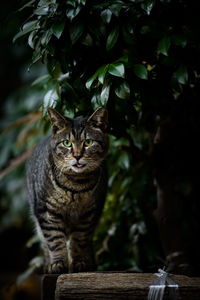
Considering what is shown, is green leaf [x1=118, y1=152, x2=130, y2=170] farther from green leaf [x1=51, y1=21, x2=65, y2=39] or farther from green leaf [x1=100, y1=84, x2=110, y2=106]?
green leaf [x1=51, y1=21, x2=65, y2=39]

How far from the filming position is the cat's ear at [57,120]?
205 cm

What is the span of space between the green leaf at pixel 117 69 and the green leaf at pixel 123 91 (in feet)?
0.32

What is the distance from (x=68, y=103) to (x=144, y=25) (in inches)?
21.6

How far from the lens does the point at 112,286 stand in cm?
171

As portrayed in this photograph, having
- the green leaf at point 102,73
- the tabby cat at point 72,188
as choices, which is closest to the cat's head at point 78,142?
the tabby cat at point 72,188

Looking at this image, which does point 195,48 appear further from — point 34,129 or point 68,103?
point 34,129

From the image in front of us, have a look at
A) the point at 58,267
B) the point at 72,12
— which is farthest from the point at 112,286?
the point at 72,12

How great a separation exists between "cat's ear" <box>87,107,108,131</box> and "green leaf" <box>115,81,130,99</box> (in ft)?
0.46

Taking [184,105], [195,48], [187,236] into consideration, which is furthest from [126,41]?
[187,236]

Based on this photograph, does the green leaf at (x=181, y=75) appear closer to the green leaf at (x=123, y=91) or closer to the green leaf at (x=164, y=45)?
the green leaf at (x=164, y=45)

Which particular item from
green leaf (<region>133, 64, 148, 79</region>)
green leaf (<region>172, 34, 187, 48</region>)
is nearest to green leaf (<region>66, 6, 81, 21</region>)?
green leaf (<region>133, 64, 148, 79</region>)

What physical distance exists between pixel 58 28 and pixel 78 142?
57cm

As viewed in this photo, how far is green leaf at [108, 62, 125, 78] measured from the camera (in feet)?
5.88

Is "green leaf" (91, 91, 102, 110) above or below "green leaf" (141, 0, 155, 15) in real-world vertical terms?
below
